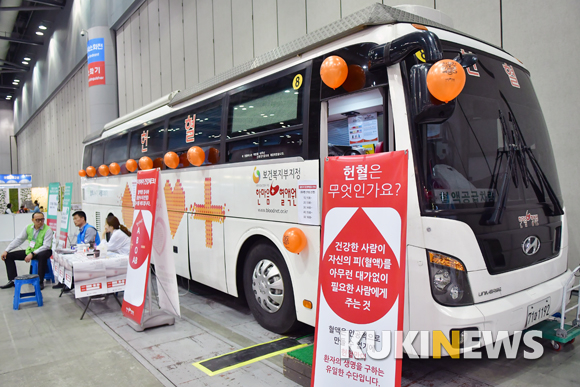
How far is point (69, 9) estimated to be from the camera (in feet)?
70.6

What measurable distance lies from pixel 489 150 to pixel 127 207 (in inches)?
260

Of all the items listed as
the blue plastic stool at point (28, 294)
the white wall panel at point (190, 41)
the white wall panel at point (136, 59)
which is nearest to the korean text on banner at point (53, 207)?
the blue plastic stool at point (28, 294)

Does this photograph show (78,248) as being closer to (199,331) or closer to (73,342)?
(73,342)

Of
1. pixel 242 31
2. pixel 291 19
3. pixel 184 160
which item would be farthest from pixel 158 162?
pixel 242 31

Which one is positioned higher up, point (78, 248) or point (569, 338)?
point (78, 248)

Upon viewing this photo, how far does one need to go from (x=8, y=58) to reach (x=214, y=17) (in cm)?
2948

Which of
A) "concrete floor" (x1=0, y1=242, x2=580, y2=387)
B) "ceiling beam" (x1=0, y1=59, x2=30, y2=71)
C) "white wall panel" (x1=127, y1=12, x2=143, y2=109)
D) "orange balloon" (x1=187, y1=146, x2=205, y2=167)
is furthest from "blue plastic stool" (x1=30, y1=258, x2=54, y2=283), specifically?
"ceiling beam" (x1=0, y1=59, x2=30, y2=71)

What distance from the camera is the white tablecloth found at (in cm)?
516

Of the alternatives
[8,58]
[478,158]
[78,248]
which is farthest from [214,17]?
[8,58]

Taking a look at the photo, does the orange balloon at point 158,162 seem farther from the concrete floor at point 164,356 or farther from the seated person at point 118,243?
the concrete floor at point 164,356

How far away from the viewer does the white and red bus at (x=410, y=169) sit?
2.86 metres

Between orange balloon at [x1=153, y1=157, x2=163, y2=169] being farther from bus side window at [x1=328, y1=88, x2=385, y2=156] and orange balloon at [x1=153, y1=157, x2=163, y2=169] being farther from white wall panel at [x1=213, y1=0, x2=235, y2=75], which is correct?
white wall panel at [x1=213, y1=0, x2=235, y2=75]

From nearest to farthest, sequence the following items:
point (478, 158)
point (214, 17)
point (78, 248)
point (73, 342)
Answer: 1. point (478, 158)
2. point (73, 342)
3. point (78, 248)
4. point (214, 17)

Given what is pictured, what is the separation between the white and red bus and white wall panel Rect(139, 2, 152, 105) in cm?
1098
